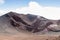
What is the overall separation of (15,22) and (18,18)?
32.3 inches

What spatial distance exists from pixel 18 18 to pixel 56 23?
6224mm

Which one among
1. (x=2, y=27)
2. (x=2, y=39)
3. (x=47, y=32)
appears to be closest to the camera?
(x=2, y=39)

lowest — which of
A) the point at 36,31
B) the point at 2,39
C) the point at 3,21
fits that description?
the point at 2,39

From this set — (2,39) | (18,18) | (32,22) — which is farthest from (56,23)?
(2,39)

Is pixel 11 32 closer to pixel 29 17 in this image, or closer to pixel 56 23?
pixel 29 17

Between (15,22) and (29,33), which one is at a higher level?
(15,22)

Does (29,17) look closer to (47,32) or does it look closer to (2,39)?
(47,32)

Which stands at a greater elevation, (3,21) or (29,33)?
(3,21)

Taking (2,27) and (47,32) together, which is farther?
(2,27)

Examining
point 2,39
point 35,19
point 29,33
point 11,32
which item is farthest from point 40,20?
point 2,39

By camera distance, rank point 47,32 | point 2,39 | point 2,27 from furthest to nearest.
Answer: point 2,27, point 47,32, point 2,39

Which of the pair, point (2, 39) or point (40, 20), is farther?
point (40, 20)

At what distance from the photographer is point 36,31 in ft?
97.1

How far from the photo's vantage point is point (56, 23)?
28.6m
